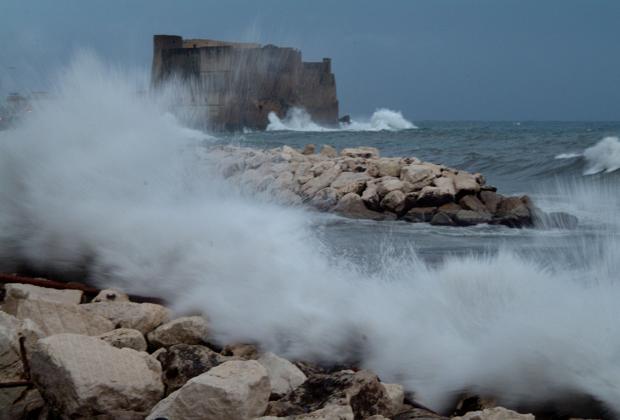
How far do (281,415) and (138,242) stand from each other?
1.96 metres

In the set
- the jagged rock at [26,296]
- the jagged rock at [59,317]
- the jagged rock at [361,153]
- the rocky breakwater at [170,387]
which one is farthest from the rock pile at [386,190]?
the rocky breakwater at [170,387]

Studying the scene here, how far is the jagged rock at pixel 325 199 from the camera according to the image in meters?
8.75

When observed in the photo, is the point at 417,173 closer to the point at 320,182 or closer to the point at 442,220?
the point at 442,220

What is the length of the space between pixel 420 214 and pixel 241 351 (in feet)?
19.1

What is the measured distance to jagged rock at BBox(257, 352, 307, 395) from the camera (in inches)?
91.4

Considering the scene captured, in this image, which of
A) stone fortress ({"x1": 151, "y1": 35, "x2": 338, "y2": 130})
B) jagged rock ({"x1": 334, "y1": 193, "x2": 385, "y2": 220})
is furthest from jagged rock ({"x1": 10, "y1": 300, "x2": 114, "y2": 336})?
stone fortress ({"x1": 151, "y1": 35, "x2": 338, "y2": 130})

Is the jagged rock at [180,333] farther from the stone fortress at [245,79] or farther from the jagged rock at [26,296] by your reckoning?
the stone fortress at [245,79]

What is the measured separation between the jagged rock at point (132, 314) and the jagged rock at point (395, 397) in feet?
3.49

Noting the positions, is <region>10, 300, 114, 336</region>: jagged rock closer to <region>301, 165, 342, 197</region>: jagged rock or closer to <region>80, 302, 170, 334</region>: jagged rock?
<region>80, 302, 170, 334</region>: jagged rock

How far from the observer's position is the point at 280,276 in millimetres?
3232

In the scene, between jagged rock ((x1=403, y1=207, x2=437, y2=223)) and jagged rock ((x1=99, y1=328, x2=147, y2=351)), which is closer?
jagged rock ((x1=99, y1=328, x2=147, y2=351))

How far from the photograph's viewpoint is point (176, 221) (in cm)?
390

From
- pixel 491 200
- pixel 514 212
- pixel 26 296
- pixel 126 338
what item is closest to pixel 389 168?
pixel 491 200

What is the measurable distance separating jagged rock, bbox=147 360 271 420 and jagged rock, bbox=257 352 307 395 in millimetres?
284
